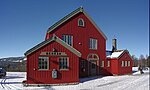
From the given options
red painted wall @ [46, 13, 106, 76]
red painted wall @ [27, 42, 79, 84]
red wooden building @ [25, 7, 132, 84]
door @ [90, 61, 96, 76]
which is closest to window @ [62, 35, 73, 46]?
red wooden building @ [25, 7, 132, 84]

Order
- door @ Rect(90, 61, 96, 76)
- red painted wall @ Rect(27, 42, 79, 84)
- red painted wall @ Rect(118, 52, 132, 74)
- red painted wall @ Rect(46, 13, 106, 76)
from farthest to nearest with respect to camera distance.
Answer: red painted wall @ Rect(118, 52, 132, 74), door @ Rect(90, 61, 96, 76), red painted wall @ Rect(46, 13, 106, 76), red painted wall @ Rect(27, 42, 79, 84)

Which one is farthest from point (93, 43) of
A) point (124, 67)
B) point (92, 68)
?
point (124, 67)

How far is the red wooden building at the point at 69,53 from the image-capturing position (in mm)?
19625

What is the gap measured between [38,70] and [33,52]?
1.78 metres

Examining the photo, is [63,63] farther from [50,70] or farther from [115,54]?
[115,54]

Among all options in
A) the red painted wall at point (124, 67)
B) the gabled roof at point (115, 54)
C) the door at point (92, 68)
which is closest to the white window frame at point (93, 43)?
the door at point (92, 68)

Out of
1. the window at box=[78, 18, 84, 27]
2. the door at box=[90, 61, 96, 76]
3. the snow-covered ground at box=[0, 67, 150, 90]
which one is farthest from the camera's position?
the door at box=[90, 61, 96, 76]

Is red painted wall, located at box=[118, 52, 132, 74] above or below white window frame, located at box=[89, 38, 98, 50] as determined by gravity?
below

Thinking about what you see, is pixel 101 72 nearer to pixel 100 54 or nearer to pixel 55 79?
pixel 100 54

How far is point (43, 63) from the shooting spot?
1981 cm

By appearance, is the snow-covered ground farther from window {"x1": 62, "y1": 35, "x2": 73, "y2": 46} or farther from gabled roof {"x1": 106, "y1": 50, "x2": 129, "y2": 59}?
gabled roof {"x1": 106, "y1": 50, "x2": 129, "y2": 59}

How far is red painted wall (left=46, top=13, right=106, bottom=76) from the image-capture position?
27.3 metres

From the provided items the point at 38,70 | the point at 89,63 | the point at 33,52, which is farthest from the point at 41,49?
the point at 89,63

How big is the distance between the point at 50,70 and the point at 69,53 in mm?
2627
